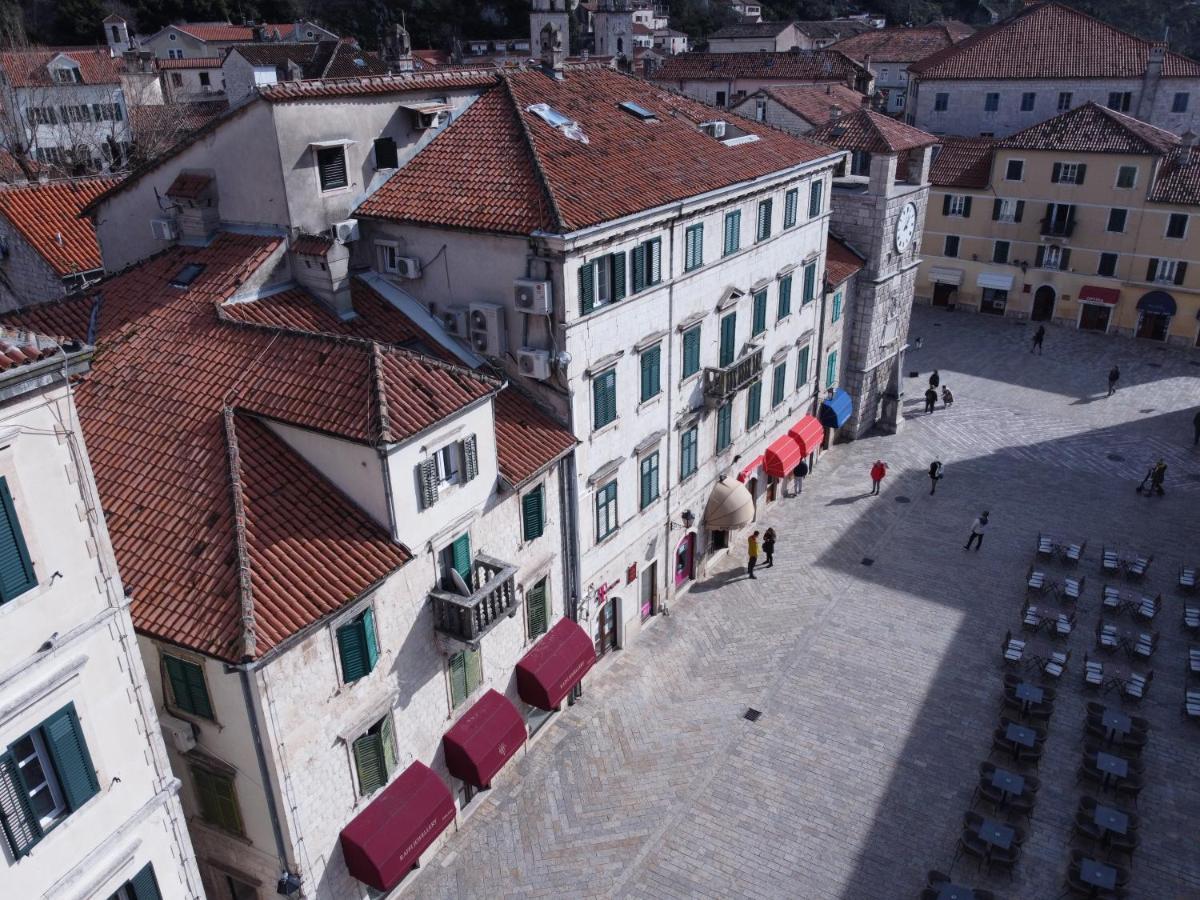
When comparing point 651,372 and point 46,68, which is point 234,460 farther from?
point 46,68

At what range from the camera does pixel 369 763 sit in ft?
58.1

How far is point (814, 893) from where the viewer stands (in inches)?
755

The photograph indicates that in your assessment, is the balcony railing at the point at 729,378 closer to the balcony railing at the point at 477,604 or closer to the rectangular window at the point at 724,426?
the rectangular window at the point at 724,426

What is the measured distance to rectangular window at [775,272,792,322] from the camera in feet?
104

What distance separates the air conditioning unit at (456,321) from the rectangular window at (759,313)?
11.4m

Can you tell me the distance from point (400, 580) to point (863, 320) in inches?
1065

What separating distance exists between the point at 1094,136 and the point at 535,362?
141 feet

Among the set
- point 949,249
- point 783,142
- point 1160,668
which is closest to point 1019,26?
point 949,249

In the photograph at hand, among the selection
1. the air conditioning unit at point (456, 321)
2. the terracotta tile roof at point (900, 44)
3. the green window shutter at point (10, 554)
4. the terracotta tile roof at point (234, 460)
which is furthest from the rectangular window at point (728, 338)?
the terracotta tile roof at point (900, 44)

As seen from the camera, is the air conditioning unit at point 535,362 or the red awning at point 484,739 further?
the air conditioning unit at point 535,362

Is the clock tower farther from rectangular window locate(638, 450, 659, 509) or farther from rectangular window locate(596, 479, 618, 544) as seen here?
rectangular window locate(596, 479, 618, 544)

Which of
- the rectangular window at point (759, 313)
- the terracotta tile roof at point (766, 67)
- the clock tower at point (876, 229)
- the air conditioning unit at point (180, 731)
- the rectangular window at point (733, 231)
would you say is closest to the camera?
the air conditioning unit at point (180, 731)

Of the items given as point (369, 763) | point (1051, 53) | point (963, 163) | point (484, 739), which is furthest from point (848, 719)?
point (1051, 53)

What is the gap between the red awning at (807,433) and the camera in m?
34.4
